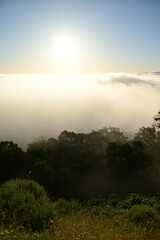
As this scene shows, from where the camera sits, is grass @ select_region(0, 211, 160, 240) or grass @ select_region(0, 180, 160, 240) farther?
grass @ select_region(0, 180, 160, 240)

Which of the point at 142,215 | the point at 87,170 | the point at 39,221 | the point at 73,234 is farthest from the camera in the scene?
the point at 87,170

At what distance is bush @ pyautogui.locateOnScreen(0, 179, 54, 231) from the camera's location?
789 centimetres

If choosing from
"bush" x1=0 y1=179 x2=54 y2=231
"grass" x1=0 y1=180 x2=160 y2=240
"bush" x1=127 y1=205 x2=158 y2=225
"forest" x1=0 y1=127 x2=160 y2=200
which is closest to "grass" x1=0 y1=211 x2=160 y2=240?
"grass" x1=0 y1=180 x2=160 y2=240

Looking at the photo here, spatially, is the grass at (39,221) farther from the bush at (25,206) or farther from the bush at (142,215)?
the bush at (142,215)

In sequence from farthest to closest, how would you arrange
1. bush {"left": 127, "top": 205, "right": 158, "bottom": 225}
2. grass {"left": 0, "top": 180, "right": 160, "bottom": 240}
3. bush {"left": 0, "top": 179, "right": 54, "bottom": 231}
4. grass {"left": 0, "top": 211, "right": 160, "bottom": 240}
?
bush {"left": 127, "top": 205, "right": 158, "bottom": 225} → bush {"left": 0, "top": 179, "right": 54, "bottom": 231} → grass {"left": 0, "top": 180, "right": 160, "bottom": 240} → grass {"left": 0, "top": 211, "right": 160, "bottom": 240}

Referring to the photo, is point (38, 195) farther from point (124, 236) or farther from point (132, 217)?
point (132, 217)

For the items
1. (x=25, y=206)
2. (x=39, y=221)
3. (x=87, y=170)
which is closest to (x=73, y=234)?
(x=39, y=221)

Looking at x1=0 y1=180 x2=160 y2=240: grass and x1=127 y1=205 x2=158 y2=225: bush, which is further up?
x1=0 y1=180 x2=160 y2=240: grass

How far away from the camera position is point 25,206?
8.30 meters

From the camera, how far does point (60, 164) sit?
47656 mm

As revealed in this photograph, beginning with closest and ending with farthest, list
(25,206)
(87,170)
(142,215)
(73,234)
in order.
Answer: (73,234) → (25,206) → (142,215) → (87,170)

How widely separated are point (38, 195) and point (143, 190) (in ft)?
116

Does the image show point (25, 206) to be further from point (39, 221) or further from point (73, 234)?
point (73, 234)

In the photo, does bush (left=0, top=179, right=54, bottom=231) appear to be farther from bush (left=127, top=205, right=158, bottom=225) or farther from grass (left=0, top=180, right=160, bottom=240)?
bush (left=127, top=205, right=158, bottom=225)
